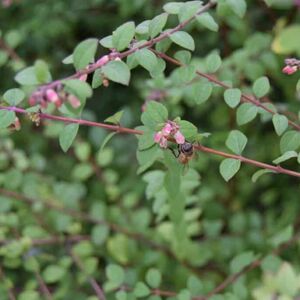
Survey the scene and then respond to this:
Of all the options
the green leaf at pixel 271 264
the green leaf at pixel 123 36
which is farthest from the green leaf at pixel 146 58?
the green leaf at pixel 271 264

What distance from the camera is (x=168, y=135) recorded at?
3.44ft

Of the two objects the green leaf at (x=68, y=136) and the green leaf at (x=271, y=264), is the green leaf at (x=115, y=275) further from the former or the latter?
the green leaf at (x=68, y=136)

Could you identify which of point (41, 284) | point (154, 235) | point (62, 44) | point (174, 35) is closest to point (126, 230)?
point (154, 235)

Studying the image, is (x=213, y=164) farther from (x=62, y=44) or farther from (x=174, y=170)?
(x=174, y=170)

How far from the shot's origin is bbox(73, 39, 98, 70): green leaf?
3.18 ft

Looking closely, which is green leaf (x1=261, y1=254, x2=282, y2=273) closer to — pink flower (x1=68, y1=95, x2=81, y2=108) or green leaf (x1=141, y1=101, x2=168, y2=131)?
green leaf (x1=141, y1=101, x2=168, y2=131)

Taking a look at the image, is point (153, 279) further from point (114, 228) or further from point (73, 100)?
point (73, 100)

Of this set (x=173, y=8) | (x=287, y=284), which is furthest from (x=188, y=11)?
(x=287, y=284)

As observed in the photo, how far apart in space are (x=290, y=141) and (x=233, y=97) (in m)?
0.14

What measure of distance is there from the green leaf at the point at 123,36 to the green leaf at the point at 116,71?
2.2 inches

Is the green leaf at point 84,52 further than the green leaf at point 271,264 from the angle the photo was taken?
No

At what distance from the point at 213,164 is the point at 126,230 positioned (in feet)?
1.84

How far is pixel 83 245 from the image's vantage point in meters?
1.82

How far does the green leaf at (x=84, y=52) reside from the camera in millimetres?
969
